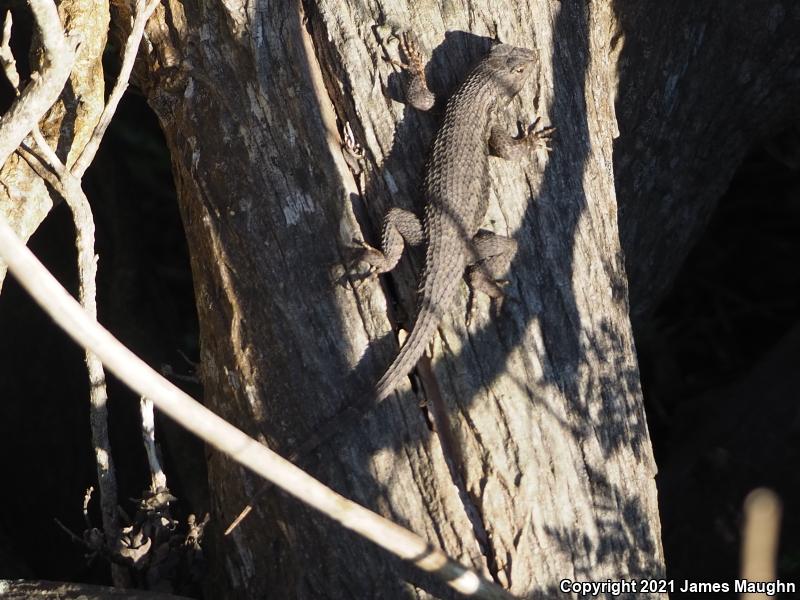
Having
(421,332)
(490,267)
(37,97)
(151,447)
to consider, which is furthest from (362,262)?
(37,97)

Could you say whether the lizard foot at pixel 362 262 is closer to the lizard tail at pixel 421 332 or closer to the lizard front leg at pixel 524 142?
the lizard tail at pixel 421 332

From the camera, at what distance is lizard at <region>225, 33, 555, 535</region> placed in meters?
3.16

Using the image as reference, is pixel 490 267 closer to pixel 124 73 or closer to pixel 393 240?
pixel 393 240

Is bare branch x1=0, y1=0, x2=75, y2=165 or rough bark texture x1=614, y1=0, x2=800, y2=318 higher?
bare branch x1=0, y1=0, x2=75, y2=165

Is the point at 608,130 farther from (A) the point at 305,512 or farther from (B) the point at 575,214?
(A) the point at 305,512

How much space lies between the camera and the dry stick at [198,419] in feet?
6.37

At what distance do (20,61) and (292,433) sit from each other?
3.28 m

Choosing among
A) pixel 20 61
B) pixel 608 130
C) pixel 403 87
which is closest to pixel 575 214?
pixel 608 130

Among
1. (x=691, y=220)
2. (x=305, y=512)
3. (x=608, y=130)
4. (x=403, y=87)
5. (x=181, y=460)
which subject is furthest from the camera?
(x=691, y=220)

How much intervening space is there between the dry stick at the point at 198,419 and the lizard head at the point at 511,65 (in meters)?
2.08

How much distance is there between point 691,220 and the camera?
4848mm

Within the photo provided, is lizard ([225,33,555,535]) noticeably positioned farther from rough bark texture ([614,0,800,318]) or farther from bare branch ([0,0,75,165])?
bare branch ([0,0,75,165])

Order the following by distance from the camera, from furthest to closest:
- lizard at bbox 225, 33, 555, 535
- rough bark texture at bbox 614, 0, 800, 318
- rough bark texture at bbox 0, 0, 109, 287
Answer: rough bark texture at bbox 614, 0, 800, 318
rough bark texture at bbox 0, 0, 109, 287
lizard at bbox 225, 33, 555, 535

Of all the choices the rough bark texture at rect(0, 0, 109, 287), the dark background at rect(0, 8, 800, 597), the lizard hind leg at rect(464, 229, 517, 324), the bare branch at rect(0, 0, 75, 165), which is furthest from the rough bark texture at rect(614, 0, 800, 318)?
the bare branch at rect(0, 0, 75, 165)
